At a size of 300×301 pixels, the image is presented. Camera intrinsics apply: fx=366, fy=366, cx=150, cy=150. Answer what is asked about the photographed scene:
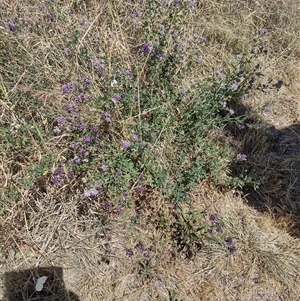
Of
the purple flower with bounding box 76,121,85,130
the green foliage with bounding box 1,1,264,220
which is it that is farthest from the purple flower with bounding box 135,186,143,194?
the purple flower with bounding box 76,121,85,130

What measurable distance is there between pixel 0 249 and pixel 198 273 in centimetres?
127

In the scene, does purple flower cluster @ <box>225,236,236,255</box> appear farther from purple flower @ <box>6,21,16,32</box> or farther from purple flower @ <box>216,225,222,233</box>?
purple flower @ <box>6,21,16,32</box>

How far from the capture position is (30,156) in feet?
7.66

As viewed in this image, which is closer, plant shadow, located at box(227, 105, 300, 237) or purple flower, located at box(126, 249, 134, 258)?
Answer: purple flower, located at box(126, 249, 134, 258)

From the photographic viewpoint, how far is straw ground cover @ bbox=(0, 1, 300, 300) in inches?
90.6

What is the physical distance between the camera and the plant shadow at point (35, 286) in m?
2.21

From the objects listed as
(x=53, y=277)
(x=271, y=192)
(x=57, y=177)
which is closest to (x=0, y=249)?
(x=53, y=277)

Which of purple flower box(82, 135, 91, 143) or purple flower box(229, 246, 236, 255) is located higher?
purple flower box(82, 135, 91, 143)

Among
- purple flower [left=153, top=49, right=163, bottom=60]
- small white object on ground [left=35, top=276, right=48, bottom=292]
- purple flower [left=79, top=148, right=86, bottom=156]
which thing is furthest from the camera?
purple flower [left=153, top=49, right=163, bottom=60]

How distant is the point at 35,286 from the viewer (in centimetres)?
218

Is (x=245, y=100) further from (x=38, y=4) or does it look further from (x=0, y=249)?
(x=0, y=249)

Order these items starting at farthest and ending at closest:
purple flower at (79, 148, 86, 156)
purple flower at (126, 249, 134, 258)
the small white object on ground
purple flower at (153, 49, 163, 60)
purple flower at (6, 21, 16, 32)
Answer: purple flower at (153, 49, 163, 60) → purple flower at (6, 21, 16, 32) → purple flower at (126, 249, 134, 258) → purple flower at (79, 148, 86, 156) → the small white object on ground

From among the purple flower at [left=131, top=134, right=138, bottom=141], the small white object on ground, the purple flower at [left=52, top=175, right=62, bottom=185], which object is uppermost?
the purple flower at [left=131, top=134, right=138, bottom=141]

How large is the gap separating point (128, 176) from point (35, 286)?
33.6 inches
